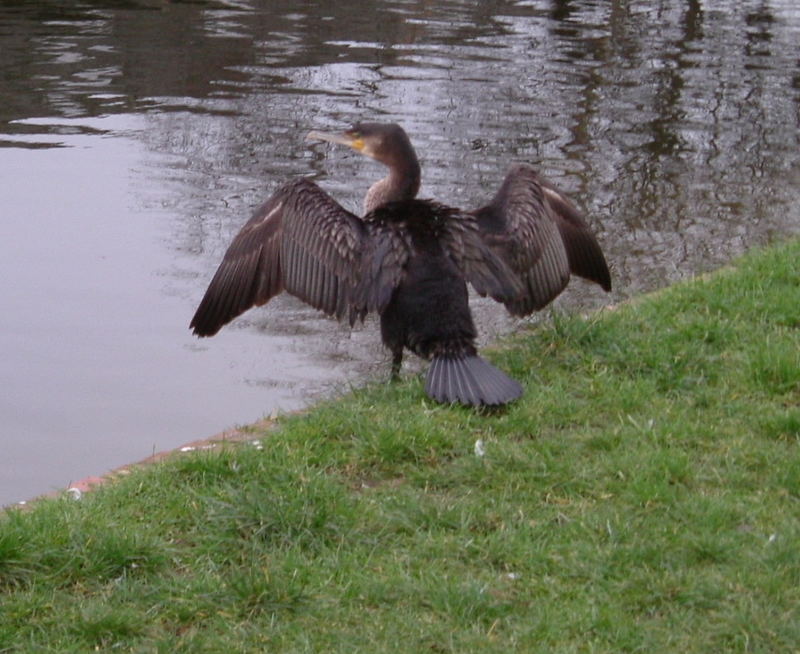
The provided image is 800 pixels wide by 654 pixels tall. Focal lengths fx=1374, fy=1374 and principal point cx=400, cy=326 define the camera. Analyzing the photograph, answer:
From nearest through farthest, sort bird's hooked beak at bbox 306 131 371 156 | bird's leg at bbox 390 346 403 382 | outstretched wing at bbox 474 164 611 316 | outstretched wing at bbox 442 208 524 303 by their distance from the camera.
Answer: outstretched wing at bbox 442 208 524 303
bird's leg at bbox 390 346 403 382
outstretched wing at bbox 474 164 611 316
bird's hooked beak at bbox 306 131 371 156

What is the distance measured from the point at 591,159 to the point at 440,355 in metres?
6.42

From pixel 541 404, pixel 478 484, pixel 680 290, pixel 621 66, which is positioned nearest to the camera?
pixel 478 484

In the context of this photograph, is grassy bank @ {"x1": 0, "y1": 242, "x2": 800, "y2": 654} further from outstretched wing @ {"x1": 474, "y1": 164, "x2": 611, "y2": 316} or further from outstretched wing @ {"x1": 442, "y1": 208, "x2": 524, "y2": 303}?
outstretched wing @ {"x1": 474, "y1": 164, "x2": 611, "y2": 316}

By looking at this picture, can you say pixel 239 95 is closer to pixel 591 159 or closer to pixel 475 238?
pixel 591 159

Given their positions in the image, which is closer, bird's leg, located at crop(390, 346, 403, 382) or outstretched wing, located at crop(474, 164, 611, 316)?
bird's leg, located at crop(390, 346, 403, 382)

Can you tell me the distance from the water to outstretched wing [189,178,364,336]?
74 centimetres

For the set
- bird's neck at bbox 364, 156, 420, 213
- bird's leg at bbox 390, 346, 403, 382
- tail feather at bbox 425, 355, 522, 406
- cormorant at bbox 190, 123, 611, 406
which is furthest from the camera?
bird's neck at bbox 364, 156, 420, 213

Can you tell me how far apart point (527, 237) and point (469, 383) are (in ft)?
4.03

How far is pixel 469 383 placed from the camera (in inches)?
220

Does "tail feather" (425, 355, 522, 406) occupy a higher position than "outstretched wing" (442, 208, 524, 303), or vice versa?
"outstretched wing" (442, 208, 524, 303)

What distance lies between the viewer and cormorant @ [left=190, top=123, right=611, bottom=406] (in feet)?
19.7

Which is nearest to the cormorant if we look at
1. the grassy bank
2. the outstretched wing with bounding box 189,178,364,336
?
the outstretched wing with bounding box 189,178,364,336

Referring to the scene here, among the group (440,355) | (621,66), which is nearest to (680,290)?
(440,355)

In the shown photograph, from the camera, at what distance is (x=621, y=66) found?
16.1 metres
